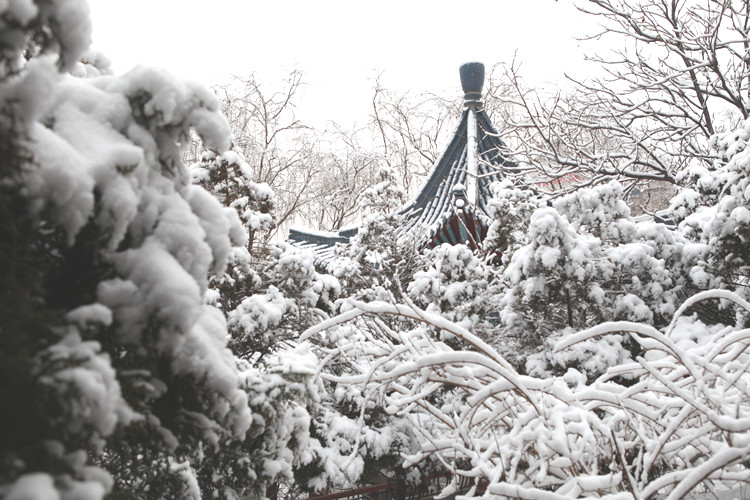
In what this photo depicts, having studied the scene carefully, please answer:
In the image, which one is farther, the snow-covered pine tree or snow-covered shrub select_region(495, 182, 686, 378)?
snow-covered shrub select_region(495, 182, 686, 378)

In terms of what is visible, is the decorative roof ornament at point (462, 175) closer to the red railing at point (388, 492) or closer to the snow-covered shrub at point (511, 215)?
the snow-covered shrub at point (511, 215)

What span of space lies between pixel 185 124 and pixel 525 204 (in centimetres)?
378

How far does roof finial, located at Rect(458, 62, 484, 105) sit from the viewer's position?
716cm

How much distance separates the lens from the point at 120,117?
3.38 ft

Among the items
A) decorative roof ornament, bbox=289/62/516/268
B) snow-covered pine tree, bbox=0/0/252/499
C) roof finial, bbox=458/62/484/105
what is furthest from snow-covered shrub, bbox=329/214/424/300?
snow-covered pine tree, bbox=0/0/252/499

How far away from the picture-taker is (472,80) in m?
7.24

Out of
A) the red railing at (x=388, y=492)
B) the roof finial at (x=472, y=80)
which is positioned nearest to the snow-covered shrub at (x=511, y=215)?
the red railing at (x=388, y=492)

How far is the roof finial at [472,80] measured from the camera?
7.16 m

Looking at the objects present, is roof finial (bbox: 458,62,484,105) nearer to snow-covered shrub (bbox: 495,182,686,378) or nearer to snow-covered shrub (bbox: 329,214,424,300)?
snow-covered shrub (bbox: 329,214,424,300)

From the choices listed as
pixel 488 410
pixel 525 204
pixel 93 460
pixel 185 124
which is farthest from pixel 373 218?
pixel 185 124

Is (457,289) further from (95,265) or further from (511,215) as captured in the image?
(95,265)

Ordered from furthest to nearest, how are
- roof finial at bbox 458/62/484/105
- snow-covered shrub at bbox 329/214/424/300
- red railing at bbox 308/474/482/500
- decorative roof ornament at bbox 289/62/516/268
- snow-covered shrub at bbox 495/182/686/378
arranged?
roof finial at bbox 458/62/484/105
decorative roof ornament at bbox 289/62/516/268
snow-covered shrub at bbox 329/214/424/300
red railing at bbox 308/474/482/500
snow-covered shrub at bbox 495/182/686/378

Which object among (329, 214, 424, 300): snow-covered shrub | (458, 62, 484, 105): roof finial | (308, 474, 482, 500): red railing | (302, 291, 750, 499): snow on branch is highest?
(458, 62, 484, 105): roof finial

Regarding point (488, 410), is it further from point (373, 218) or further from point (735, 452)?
point (373, 218)
